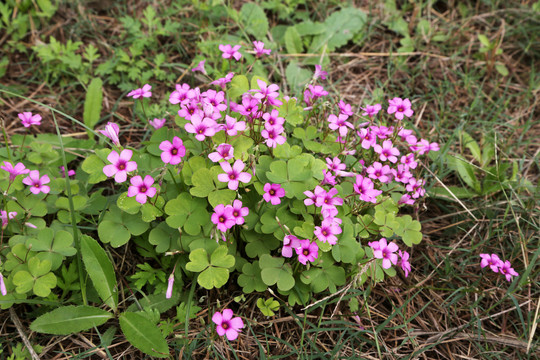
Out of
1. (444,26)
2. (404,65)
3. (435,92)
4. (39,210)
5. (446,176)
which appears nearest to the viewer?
(39,210)

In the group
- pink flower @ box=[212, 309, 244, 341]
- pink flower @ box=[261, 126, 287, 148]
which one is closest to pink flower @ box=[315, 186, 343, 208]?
pink flower @ box=[261, 126, 287, 148]

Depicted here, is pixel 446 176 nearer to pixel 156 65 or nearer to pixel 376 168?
pixel 376 168

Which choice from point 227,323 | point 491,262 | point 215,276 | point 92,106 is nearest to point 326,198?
point 215,276

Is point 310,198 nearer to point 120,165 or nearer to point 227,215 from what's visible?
point 227,215

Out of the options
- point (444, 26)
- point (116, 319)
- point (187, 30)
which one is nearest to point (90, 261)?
point (116, 319)

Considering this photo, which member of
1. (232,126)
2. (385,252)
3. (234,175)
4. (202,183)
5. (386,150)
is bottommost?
(385,252)

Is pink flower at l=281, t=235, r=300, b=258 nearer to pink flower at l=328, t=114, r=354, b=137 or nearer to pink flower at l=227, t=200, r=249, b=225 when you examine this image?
pink flower at l=227, t=200, r=249, b=225

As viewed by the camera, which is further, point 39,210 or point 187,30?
point 187,30
